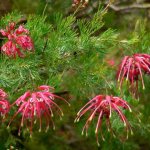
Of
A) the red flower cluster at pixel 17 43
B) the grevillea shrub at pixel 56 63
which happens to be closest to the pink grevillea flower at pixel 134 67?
the grevillea shrub at pixel 56 63

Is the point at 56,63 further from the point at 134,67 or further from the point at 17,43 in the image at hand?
the point at 134,67

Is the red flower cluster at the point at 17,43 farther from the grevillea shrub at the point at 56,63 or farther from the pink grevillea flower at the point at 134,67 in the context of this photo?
the pink grevillea flower at the point at 134,67

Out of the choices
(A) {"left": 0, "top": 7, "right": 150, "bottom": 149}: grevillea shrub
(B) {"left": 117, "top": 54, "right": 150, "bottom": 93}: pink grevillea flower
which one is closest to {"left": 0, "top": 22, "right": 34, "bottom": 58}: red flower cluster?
(A) {"left": 0, "top": 7, "right": 150, "bottom": 149}: grevillea shrub

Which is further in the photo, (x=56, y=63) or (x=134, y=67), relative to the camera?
(x=56, y=63)

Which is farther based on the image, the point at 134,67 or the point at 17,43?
the point at 17,43

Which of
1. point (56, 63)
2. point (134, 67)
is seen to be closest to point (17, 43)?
point (56, 63)

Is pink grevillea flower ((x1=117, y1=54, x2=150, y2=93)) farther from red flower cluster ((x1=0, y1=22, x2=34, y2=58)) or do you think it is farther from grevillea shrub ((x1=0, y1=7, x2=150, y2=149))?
red flower cluster ((x1=0, y1=22, x2=34, y2=58))

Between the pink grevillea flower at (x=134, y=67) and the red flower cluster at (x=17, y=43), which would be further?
the red flower cluster at (x=17, y=43)

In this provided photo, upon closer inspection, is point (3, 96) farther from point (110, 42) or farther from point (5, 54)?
point (110, 42)
